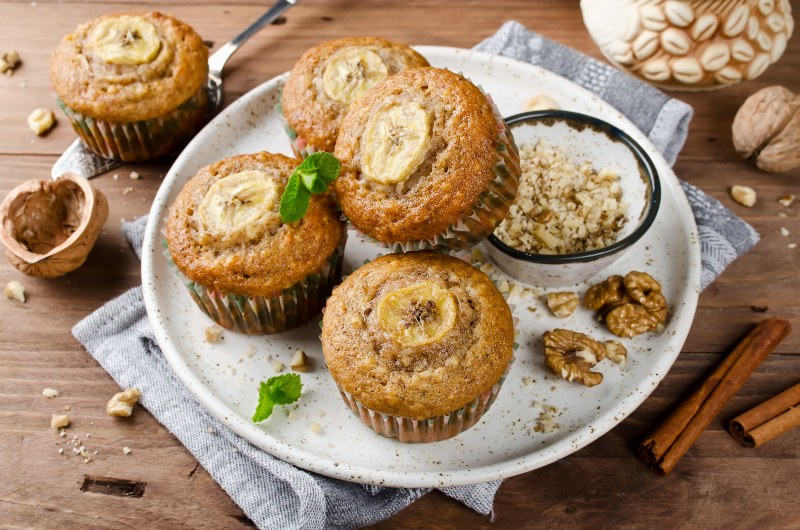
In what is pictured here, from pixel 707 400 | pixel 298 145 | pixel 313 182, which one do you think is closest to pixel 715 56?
pixel 707 400

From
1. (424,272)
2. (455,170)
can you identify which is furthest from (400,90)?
(424,272)

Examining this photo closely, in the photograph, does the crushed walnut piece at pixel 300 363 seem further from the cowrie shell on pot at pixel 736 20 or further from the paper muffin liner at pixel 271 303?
the cowrie shell on pot at pixel 736 20

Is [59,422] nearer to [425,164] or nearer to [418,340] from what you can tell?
[418,340]

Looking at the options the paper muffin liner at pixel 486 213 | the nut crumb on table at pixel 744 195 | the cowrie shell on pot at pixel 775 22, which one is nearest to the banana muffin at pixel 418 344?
the paper muffin liner at pixel 486 213

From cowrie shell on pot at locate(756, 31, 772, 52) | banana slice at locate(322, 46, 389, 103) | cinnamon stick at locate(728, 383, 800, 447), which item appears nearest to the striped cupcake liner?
cinnamon stick at locate(728, 383, 800, 447)

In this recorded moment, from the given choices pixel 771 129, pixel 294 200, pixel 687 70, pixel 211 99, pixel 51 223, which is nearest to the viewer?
pixel 294 200

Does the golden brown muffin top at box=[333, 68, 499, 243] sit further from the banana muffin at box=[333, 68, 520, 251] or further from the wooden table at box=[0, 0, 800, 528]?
the wooden table at box=[0, 0, 800, 528]

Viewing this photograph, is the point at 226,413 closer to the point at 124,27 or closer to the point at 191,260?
A: the point at 191,260
